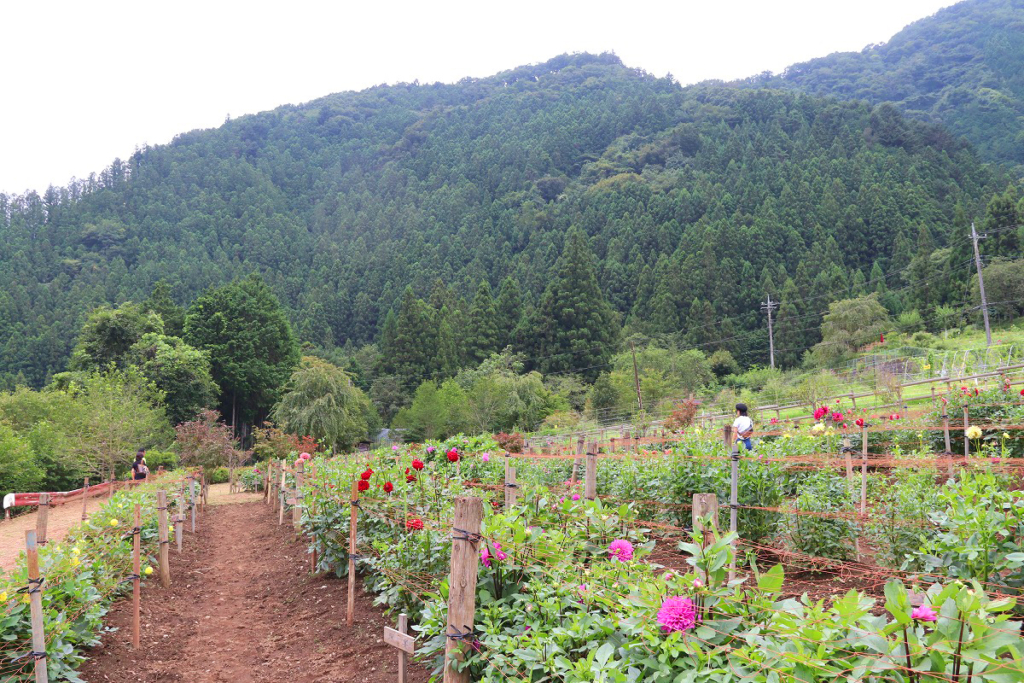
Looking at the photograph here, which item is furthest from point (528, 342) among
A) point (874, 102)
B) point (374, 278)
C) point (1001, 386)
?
point (874, 102)

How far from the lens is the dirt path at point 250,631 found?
17.9 ft

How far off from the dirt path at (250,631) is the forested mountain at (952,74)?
100 m

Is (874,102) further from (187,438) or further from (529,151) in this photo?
(187,438)

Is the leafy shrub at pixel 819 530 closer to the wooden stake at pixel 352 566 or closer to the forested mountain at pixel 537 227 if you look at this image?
the wooden stake at pixel 352 566

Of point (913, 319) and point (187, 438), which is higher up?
point (913, 319)

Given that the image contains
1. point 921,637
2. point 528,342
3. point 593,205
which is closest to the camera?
point 921,637

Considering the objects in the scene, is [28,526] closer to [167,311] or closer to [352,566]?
[352,566]

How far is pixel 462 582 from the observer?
3350mm

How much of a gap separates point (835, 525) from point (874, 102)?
15412cm

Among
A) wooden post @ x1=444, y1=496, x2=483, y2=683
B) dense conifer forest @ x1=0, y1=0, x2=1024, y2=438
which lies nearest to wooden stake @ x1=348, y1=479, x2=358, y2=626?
wooden post @ x1=444, y1=496, x2=483, y2=683

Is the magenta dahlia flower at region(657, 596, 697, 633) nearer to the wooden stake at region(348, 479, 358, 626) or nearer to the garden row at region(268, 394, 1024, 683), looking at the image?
the garden row at region(268, 394, 1024, 683)

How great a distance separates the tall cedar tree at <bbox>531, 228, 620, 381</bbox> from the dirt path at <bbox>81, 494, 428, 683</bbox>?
135ft

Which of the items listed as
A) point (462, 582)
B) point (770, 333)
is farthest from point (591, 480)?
point (770, 333)

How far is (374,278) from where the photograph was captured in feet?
256
